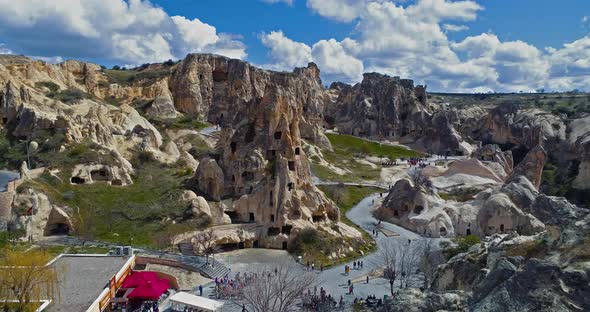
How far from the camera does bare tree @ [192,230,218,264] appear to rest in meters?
42.3

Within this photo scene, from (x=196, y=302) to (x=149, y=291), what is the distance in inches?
133

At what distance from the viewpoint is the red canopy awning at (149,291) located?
30438mm

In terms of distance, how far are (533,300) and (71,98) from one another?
2958 inches

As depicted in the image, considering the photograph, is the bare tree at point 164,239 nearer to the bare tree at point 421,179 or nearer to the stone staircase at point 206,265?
the stone staircase at point 206,265

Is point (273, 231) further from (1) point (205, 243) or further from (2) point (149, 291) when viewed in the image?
(2) point (149, 291)

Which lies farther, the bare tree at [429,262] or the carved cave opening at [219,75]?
the carved cave opening at [219,75]

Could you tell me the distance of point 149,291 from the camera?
101 ft

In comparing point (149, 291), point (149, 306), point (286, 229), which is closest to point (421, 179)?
point (286, 229)

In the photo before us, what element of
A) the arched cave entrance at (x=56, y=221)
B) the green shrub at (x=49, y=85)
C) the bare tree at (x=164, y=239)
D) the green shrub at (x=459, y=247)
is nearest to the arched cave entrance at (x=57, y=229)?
the arched cave entrance at (x=56, y=221)

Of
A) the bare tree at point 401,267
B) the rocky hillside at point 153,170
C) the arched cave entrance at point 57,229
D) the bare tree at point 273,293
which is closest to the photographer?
the bare tree at point 273,293

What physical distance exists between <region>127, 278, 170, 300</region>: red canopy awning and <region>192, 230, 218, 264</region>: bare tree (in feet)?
33.0

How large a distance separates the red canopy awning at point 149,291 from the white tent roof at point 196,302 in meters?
1.35

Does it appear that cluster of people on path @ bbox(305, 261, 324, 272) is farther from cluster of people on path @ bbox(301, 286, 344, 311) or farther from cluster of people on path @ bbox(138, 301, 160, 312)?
cluster of people on path @ bbox(138, 301, 160, 312)

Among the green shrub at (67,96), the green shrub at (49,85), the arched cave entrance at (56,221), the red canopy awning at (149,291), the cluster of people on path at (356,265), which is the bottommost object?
the cluster of people on path at (356,265)
